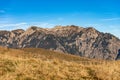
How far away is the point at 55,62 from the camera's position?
23062 mm

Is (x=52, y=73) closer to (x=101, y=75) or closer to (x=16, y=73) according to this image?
(x=16, y=73)

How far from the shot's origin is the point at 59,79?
59.7 ft

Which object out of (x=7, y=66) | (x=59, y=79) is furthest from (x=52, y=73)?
(x=7, y=66)

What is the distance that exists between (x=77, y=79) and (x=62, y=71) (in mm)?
1646

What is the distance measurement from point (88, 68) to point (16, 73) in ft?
24.6

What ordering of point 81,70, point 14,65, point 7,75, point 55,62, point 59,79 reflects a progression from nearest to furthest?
point 7,75
point 59,79
point 14,65
point 81,70
point 55,62

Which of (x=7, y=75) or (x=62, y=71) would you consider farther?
(x=62, y=71)

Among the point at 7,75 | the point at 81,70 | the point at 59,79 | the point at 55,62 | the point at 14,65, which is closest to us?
the point at 7,75

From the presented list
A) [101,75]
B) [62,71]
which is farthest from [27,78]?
[101,75]

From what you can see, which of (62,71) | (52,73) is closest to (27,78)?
(52,73)

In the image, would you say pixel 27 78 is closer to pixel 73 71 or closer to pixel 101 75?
pixel 73 71

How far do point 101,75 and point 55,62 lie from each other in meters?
4.86

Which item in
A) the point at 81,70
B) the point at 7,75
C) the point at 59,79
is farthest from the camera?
the point at 81,70

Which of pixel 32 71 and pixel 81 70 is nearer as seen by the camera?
pixel 32 71
